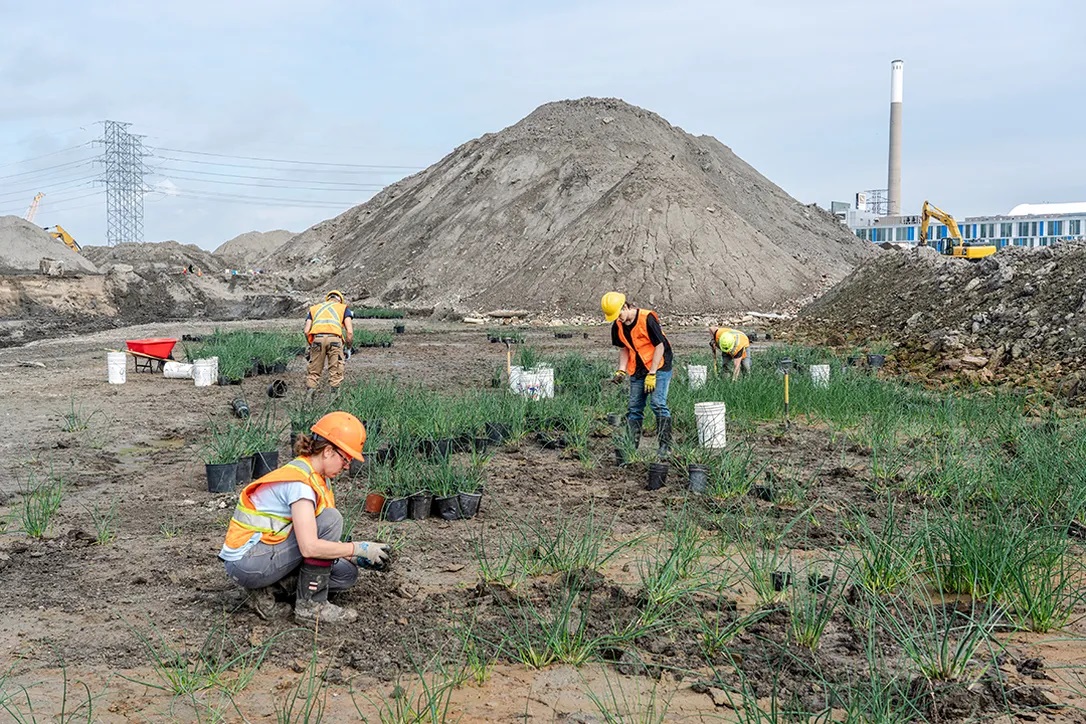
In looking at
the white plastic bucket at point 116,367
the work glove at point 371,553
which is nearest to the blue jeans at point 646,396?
the work glove at point 371,553

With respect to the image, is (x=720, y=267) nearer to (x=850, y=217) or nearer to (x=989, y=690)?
(x=989, y=690)

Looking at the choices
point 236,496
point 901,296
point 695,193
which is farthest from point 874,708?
point 695,193

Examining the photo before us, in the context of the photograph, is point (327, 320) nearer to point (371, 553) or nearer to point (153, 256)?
point (371, 553)

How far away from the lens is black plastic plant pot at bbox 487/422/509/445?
308 inches

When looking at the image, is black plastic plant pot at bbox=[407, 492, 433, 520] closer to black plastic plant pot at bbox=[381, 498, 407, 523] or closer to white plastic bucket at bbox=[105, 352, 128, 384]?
black plastic plant pot at bbox=[381, 498, 407, 523]

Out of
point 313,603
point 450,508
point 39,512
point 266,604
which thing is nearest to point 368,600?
point 313,603

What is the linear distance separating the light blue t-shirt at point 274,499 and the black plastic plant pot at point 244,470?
2484mm

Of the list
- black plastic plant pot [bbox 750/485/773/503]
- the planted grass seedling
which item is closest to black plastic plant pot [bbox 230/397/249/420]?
the planted grass seedling

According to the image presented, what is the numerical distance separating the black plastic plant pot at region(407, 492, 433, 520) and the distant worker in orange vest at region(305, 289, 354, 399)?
486 cm

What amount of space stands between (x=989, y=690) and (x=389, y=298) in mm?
31767

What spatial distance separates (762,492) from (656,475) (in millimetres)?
803

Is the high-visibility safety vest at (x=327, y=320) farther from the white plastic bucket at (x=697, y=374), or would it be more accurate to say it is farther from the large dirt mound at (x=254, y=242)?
the large dirt mound at (x=254, y=242)

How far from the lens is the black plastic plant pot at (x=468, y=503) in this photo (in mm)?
5723

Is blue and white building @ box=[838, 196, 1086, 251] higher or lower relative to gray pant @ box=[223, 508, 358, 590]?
Result: higher
